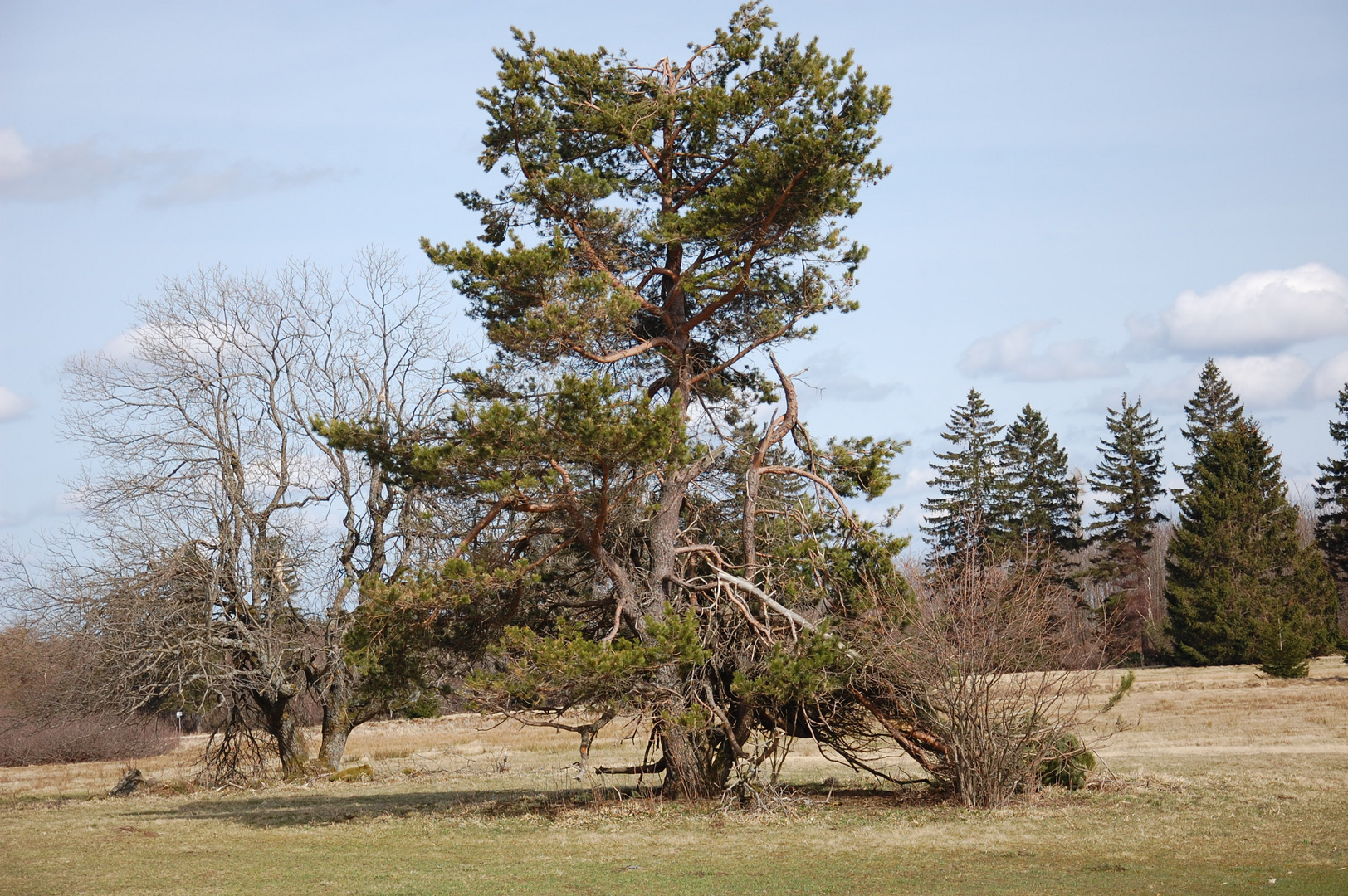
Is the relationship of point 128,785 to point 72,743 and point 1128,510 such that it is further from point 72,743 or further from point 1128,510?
point 1128,510

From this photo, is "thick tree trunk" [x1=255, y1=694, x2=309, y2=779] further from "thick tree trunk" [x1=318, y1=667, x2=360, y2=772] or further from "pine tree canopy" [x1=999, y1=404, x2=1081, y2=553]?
"pine tree canopy" [x1=999, y1=404, x2=1081, y2=553]

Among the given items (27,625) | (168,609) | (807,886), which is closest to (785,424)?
(807,886)

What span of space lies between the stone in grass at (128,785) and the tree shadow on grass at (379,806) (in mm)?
2194

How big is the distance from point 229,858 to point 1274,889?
1110 centimetres

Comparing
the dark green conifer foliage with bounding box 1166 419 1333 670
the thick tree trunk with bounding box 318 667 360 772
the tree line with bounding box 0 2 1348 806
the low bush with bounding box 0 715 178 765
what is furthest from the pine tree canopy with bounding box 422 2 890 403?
the dark green conifer foliage with bounding box 1166 419 1333 670

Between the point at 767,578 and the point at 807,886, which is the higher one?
the point at 767,578

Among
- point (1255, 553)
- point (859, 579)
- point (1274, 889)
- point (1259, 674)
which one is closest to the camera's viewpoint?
point (1274, 889)

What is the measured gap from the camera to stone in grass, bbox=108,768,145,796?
72.1 ft

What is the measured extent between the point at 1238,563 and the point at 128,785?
46.0 metres

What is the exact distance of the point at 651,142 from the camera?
17.1 metres

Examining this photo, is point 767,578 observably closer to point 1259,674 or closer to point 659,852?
point 659,852

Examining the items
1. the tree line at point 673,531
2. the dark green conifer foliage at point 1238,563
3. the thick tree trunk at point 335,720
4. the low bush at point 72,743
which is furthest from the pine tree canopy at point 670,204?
the dark green conifer foliage at point 1238,563

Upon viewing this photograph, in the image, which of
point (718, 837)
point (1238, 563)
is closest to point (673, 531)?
point (718, 837)

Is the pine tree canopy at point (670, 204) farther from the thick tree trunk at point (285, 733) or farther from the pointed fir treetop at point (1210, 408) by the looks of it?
the pointed fir treetop at point (1210, 408)
